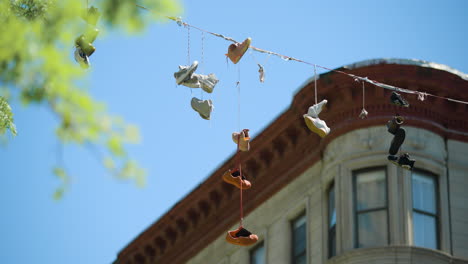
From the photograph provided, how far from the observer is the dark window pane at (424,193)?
22.0 metres

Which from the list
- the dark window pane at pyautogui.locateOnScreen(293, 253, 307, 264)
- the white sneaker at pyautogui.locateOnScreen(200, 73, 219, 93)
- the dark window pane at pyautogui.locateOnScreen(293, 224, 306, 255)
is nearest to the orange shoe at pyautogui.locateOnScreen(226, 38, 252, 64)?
the white sneaker at pyautogui.locateOnScreen(200, 73, 219, 93)

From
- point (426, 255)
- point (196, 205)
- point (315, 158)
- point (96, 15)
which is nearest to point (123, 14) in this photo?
point (96, 15)

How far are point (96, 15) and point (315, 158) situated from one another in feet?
41.9

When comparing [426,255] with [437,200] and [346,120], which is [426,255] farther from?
[346,120]

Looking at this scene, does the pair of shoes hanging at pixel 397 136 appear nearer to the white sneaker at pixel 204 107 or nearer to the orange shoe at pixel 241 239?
the orange shoe at pixel 241 239

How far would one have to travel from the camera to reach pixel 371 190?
22203 millimetres

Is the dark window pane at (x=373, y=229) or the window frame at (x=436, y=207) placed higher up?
the window frame at (x=436, y=207)

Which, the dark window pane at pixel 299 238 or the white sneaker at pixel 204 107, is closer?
the white sneaker at pixel 204 107

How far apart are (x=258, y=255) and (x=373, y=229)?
4.42 m

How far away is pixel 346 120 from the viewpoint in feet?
75.6

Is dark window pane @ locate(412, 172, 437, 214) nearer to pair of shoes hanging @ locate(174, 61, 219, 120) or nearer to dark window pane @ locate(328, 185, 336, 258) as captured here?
dark window pane @ locate(328, 185, 336, 258)

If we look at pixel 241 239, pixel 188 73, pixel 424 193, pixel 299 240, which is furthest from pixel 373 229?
pixel 188 73

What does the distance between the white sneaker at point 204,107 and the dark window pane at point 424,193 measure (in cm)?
787

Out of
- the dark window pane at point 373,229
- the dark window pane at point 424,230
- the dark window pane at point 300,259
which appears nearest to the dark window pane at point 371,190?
the dark window pane at point 373,229
